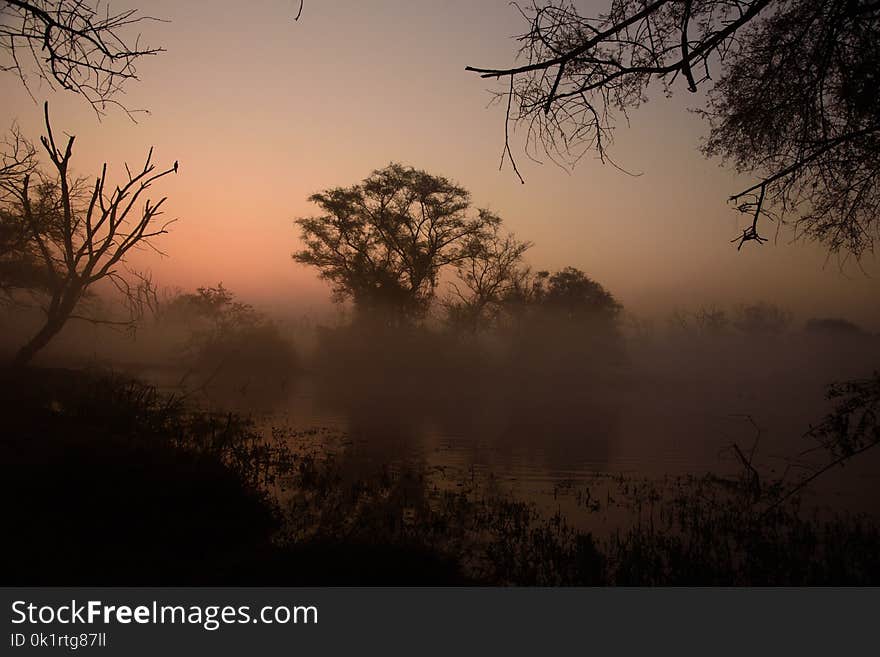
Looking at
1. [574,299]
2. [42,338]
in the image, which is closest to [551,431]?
[42,338]

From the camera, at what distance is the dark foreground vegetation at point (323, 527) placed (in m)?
4.36

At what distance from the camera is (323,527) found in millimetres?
6305

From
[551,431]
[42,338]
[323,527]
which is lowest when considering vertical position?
[323,527]

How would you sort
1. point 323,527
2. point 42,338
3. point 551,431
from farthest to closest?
1. point 551,431
2. point 42,338
3. point 323,527

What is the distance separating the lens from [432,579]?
15.4ft

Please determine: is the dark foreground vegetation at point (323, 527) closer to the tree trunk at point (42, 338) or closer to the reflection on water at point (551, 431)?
the reflection on water at point (551, 431)

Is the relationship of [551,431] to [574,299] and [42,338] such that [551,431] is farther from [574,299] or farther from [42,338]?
[574,299]

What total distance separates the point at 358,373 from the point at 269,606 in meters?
34.5

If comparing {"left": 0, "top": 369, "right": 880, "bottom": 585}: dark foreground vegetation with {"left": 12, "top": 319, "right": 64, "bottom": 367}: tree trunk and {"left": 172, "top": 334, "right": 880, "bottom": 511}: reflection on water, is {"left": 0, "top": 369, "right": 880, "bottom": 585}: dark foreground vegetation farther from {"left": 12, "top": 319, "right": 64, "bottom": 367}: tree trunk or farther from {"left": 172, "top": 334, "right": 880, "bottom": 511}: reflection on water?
{"left": 12, "top": 319, "right": 64, "bottom": 367}: tree trunk

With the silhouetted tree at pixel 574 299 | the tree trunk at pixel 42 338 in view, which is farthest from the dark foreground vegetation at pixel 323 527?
the silhouetted tree at pixel 574 299

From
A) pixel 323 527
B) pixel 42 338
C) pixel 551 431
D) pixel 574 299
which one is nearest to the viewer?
pixel 323 527

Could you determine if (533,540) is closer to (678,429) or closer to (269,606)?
(269,606)

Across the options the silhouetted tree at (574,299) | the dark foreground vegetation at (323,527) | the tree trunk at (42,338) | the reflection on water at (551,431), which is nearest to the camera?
the dark foreground vegetation at (323,527)

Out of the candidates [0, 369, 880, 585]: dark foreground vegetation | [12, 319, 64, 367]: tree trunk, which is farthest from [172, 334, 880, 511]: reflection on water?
[12, 319, 64, 367]: tree trunk
